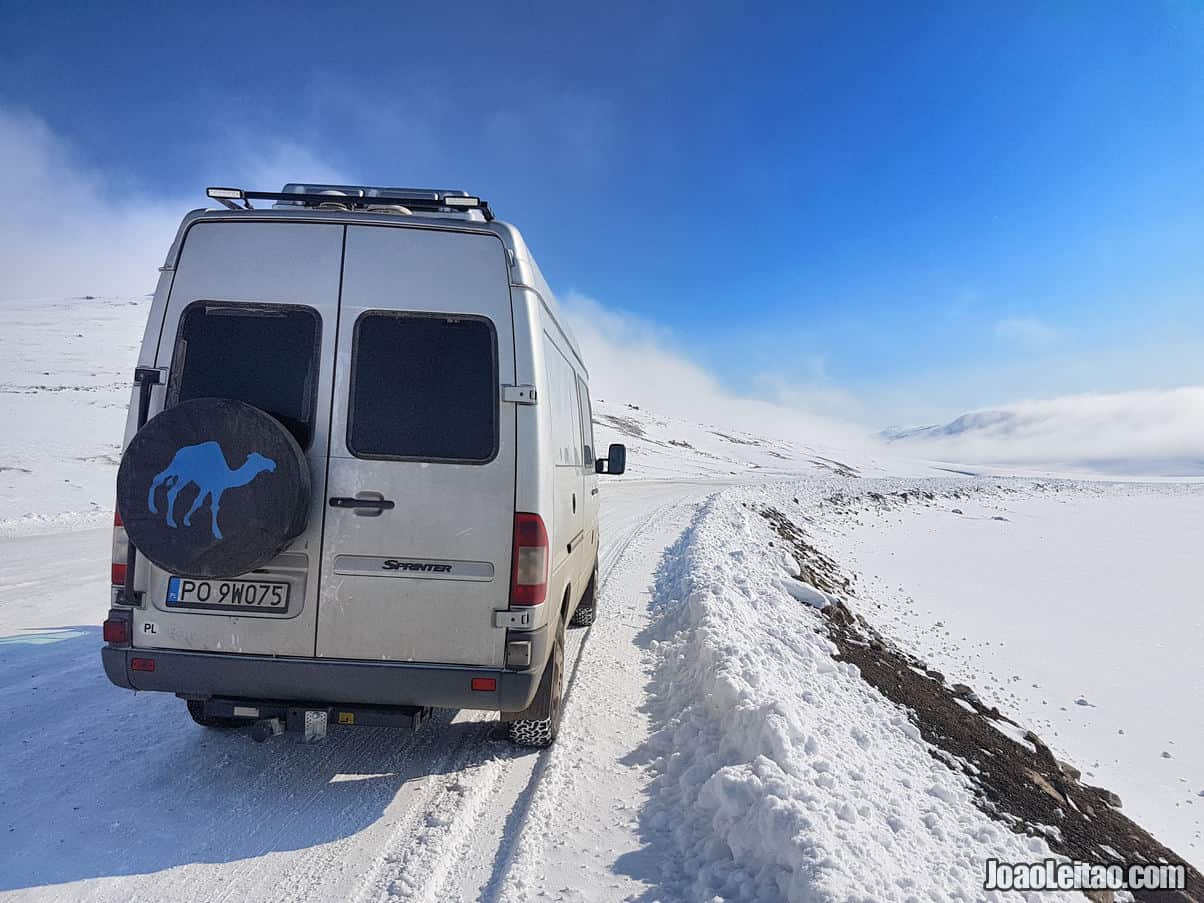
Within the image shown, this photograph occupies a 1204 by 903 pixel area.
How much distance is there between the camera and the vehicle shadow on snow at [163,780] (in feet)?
Answer: 10.6

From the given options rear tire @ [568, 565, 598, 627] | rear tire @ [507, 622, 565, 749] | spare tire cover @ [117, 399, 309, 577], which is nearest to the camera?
spare tire cover @ [117, 399, 309, 577]

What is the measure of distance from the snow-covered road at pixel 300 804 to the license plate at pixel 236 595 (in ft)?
3.67

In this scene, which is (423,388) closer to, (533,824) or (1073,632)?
(533,824)

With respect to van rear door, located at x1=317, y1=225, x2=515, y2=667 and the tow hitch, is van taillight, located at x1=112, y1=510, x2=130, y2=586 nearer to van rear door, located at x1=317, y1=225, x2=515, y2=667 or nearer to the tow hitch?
the tow hitch

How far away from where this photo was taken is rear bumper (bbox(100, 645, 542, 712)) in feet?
11.3

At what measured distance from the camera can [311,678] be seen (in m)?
3.46

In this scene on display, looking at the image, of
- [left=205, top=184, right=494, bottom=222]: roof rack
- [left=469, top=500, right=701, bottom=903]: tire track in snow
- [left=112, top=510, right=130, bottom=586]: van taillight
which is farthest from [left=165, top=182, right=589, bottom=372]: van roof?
[left=469, top=500, right=701, bottom=903]: tire track in snow

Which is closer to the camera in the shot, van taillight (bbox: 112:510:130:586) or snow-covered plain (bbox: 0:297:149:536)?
van taillight (bbox: 112:510:130:586)

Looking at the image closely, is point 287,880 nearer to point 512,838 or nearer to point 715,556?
point 512,838

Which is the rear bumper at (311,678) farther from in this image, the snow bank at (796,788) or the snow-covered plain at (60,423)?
the snow-covered plain at (60,423)

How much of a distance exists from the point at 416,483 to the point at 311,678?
1130 millimetres

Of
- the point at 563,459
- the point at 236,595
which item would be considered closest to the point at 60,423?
the point at 236,595

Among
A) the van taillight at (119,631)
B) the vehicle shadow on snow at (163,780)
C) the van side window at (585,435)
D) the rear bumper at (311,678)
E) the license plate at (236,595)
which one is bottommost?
the vehicle shadow on snow at (163,780)

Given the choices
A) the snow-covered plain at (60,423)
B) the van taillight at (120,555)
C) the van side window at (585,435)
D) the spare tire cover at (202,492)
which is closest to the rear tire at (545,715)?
the spare tire cover at (202,492)
